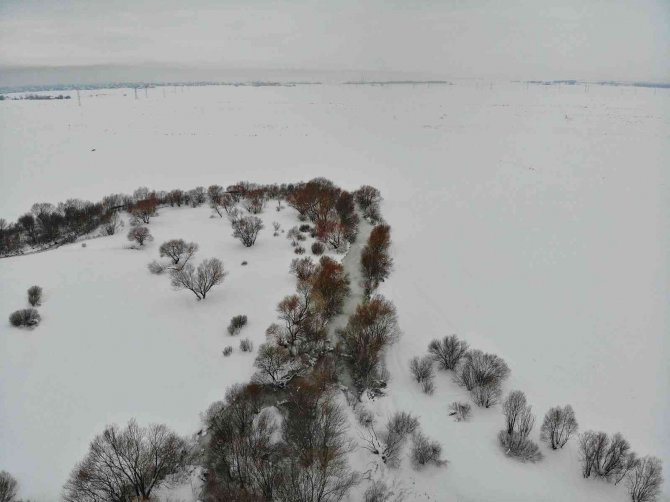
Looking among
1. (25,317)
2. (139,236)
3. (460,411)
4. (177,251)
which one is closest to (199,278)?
(177,251)

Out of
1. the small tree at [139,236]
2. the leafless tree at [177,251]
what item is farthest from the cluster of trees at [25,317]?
the small tree at [139,236]

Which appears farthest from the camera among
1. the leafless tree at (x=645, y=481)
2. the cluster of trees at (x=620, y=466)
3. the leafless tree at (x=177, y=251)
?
the leafless tree at (x=177, y=251)

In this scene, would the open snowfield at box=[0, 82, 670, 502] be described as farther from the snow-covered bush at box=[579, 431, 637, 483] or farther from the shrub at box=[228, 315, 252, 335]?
the shrub at box=[228, 315, 252, 335]

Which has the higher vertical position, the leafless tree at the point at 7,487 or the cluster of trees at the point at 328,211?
the cluster of trees at the point at 328,211

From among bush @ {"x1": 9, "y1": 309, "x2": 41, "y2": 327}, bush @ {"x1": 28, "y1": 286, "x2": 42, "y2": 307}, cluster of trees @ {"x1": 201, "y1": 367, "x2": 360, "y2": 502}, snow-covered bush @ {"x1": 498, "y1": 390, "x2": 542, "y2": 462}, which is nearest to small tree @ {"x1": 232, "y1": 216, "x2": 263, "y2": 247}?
bush @ {"x1": 28, "y1": 286, "x2": 42, "y2": 307}

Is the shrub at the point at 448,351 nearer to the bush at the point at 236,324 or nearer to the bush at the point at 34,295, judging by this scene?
the bush at the point at 236,324

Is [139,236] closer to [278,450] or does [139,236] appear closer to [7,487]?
[7,487]

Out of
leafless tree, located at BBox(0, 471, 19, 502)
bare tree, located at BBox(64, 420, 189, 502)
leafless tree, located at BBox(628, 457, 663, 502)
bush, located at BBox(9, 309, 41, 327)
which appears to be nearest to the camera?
bare tree, located at BBox(64, 420, 189, 502)
